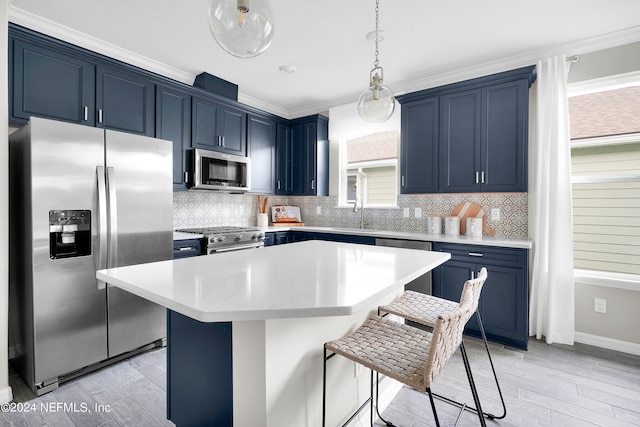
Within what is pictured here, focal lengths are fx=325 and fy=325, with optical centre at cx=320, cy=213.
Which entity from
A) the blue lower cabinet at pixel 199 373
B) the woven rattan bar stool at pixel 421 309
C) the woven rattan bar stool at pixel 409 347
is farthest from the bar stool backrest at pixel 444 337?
the blue lower cabinet at pixel 199 373

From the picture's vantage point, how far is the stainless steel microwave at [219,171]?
11.0 feet

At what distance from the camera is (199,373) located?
53.0 inches

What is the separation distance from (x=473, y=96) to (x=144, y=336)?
11.8ft

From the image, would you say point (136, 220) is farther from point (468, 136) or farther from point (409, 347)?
point (468, 136)

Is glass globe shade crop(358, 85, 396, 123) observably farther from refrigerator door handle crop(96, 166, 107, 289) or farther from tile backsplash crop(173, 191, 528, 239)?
tile backsplash crop(173, 191, 528, 239)

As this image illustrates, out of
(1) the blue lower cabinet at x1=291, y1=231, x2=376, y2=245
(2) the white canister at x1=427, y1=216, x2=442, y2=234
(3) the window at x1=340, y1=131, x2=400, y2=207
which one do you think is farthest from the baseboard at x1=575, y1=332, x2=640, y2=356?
(3) the window at x1=340, y1=131, x2=400, y2=207

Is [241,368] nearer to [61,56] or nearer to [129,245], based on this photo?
[129,245]

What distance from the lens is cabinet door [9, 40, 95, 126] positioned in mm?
2268

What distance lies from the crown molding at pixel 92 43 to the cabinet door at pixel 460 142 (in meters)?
2.70

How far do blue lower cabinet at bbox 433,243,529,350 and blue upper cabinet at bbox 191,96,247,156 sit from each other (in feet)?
8.51

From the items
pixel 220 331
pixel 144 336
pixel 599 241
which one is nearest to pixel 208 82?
pixel 144 336

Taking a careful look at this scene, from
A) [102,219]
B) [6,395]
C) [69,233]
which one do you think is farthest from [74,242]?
[6,395]

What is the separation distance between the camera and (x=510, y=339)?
2723mm

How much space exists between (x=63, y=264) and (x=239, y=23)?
1.99m
